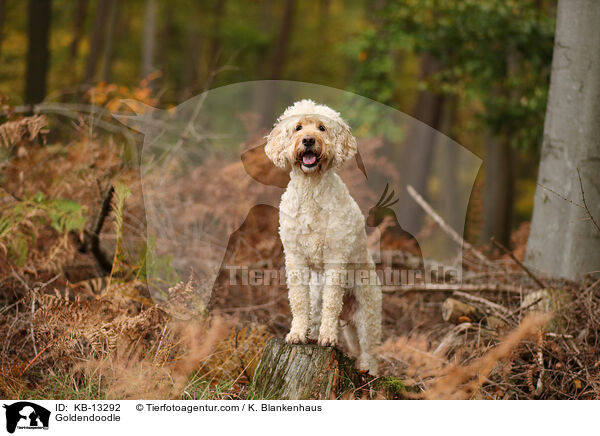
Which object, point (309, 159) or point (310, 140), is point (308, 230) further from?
point (310, 140)

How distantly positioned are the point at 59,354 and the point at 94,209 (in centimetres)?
149

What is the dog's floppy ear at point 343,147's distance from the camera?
124 inches

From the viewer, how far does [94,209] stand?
507 centimetres

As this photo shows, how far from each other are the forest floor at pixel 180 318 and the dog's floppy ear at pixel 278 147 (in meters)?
0.66

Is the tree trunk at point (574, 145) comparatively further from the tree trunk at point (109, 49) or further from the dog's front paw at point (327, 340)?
the tree trunk at point (109, 49)

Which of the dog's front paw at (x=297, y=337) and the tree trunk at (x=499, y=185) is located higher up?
the tree trunk at (x=499, y=185)

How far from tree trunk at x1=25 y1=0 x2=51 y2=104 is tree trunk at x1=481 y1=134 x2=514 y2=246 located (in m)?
8.33

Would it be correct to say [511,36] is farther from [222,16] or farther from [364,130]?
[222,16]

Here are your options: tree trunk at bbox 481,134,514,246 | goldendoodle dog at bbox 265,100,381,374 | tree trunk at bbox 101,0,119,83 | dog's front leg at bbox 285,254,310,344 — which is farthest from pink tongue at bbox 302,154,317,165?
tree trunk at bbox 101,0,119,83

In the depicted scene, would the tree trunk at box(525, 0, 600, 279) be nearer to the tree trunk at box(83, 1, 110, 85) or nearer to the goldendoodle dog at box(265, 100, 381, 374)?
the goldendoodle dog at box(265, 100, 381, 374)

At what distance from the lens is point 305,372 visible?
351 centimetres

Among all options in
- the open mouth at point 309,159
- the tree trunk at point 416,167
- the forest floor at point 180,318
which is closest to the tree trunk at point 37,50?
the forest floor at point 180,318
